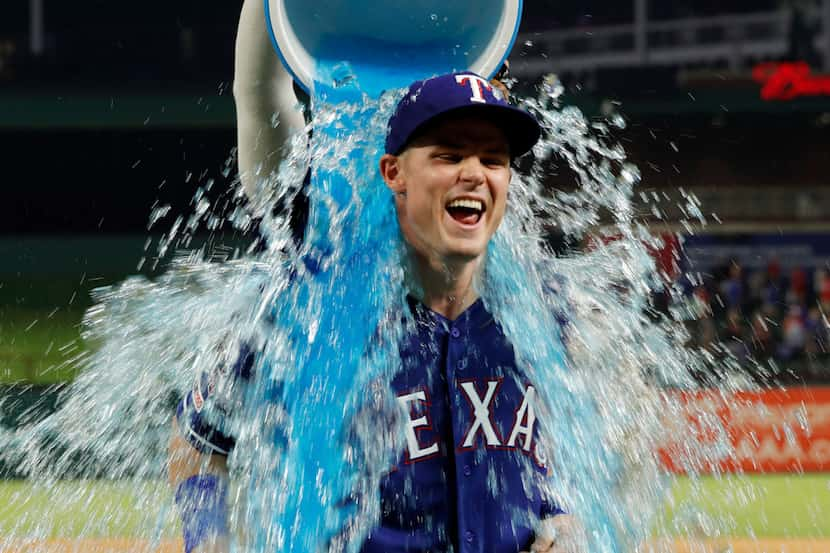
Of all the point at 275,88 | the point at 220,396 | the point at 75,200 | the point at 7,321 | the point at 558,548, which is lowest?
the point at 558,548

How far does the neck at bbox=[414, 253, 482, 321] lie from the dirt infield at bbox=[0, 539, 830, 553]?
3014 mm

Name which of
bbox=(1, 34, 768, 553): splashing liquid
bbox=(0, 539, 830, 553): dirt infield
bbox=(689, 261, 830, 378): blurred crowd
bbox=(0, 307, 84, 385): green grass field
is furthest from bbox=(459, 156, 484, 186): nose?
bbox=(689, 261, 830, 378): blurred crowd

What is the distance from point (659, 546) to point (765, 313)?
9.47 m

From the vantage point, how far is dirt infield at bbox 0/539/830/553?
529 centimetres

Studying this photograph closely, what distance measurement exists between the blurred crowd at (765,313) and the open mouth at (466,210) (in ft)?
35.9

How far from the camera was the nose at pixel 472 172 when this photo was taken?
210cm

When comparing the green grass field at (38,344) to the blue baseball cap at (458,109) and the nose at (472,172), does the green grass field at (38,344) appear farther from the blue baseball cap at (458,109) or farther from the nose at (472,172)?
the nose at (472,172)

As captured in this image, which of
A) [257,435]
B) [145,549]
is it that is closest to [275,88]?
→ [257,435]

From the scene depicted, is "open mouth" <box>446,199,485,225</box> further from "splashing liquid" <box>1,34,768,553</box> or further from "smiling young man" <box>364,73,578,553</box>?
"splashing liquid" <box>1,34,768,553</box>

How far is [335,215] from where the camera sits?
7.75ft

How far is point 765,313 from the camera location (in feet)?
46.4

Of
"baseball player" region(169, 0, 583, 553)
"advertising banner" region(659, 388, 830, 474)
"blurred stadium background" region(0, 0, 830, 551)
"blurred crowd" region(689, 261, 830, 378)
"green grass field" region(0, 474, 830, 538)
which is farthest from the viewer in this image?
"blurred stadium background" region(0, 0, 830, 551)

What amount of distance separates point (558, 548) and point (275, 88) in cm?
118

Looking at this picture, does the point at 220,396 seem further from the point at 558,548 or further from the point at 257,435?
the point at 558,548
